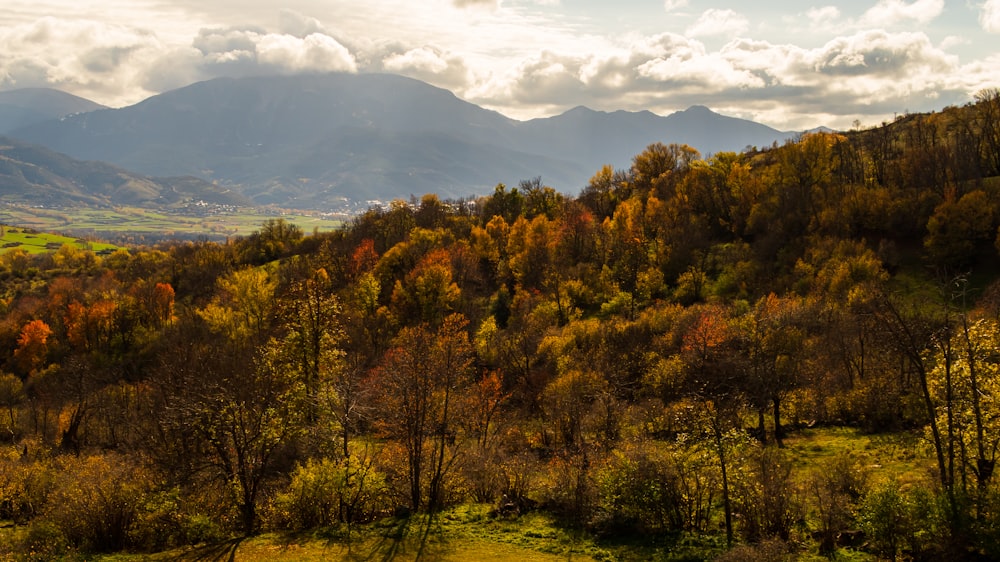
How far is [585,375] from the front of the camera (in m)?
49.9

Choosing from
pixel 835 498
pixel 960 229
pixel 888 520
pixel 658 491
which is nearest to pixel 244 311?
pixel 658 491

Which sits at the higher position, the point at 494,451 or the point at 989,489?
the point at 989,489

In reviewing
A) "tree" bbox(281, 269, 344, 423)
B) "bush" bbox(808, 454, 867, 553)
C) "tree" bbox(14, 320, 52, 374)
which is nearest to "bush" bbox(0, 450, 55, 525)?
"tree" bbox(281, 269, 344, 423)

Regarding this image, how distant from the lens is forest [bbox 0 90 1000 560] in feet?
86.3

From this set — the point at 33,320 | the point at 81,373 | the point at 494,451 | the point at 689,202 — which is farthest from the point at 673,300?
the point at 33,320

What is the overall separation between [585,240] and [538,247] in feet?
32.4

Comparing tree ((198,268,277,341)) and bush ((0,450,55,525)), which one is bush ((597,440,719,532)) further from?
tree ((198,268,277,341))

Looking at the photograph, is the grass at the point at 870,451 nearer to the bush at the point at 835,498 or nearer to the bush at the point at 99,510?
the bush at the point at 835,498

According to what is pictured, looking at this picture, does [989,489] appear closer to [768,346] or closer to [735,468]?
[735,468]

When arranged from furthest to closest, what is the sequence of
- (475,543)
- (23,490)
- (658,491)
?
(23,490)
(475,543)
(658,491)

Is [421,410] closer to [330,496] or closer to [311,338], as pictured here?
[330,496]

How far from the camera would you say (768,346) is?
160 ft

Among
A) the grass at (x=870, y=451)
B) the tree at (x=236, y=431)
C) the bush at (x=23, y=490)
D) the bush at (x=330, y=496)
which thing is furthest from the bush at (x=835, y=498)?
the bush at (x=23, y=490)

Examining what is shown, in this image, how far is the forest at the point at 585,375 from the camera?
86.3ft
